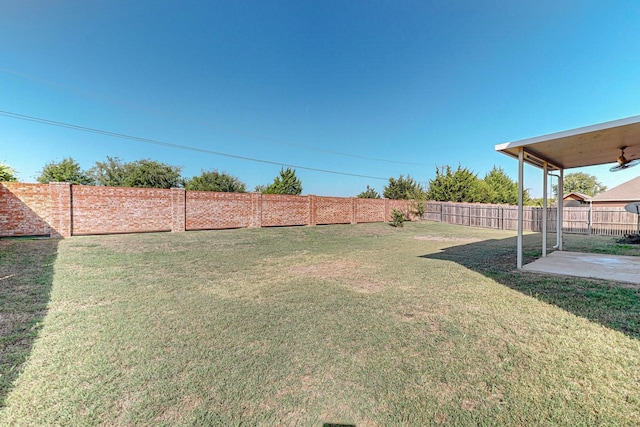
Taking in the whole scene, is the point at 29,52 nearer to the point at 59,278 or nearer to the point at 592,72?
the point at 59,278

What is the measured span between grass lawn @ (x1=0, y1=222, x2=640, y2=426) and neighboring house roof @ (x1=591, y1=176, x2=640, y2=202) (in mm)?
22130

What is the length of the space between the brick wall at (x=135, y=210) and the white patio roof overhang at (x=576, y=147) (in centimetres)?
1133

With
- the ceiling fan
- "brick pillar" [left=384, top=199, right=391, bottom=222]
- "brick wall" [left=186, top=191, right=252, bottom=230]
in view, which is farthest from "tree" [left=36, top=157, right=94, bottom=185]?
the ceiling fan

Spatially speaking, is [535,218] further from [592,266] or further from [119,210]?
[119,210]

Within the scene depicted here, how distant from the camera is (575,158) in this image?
657 cm

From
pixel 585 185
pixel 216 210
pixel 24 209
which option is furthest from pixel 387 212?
pixel 585 185

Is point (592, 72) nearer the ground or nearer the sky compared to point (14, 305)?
nearer the sky

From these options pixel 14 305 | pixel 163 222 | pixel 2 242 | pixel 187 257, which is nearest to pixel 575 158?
pixel 187 257

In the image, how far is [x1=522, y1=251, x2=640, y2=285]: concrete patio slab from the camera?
4.75 m

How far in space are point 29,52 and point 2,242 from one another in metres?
8.68

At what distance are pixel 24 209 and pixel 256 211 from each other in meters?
8.44

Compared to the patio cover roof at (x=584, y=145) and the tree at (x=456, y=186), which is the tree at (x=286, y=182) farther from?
the patio cover roof at (x=584, y=145)

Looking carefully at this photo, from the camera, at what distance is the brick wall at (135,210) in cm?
866

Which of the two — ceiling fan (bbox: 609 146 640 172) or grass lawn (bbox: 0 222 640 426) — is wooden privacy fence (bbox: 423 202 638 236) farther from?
grass lawn (bbox: 0 222 640 426)
